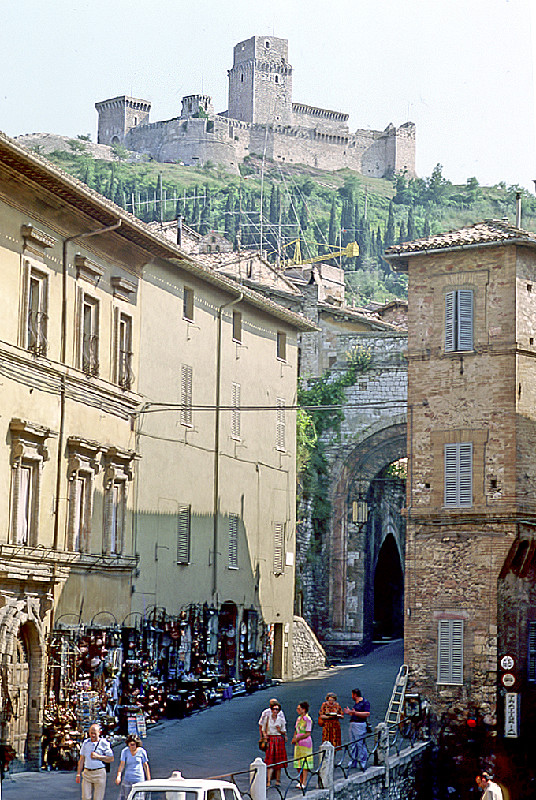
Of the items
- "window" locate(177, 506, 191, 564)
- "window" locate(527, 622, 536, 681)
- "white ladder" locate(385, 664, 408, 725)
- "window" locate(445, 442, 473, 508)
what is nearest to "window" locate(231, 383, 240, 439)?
"window" locate(177, 506, 191, 564)

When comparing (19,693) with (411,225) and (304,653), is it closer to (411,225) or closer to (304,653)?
(304,653)

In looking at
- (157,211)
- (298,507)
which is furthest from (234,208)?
(298,507)

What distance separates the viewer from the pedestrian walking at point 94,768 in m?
12.6

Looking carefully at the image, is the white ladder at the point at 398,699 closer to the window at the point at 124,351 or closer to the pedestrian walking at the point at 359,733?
the pedestrian walking at the point at 359,733

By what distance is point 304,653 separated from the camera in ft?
68.6

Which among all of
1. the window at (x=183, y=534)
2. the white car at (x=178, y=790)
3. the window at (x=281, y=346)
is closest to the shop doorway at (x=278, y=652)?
the window at (x=183, y=534)

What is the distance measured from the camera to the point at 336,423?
26.5 m

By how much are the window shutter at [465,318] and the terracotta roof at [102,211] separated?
292 centimetres

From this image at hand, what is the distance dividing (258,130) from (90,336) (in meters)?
6.36

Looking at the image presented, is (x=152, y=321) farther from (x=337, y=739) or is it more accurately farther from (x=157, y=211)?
(x=337, y=739)

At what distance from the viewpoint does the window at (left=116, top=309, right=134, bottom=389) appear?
52.6ft

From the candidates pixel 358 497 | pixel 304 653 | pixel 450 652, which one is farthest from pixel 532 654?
pixel 358 497

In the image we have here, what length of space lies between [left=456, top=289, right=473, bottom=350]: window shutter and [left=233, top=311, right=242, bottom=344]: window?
10.3 ft

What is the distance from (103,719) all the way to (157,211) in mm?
7553
